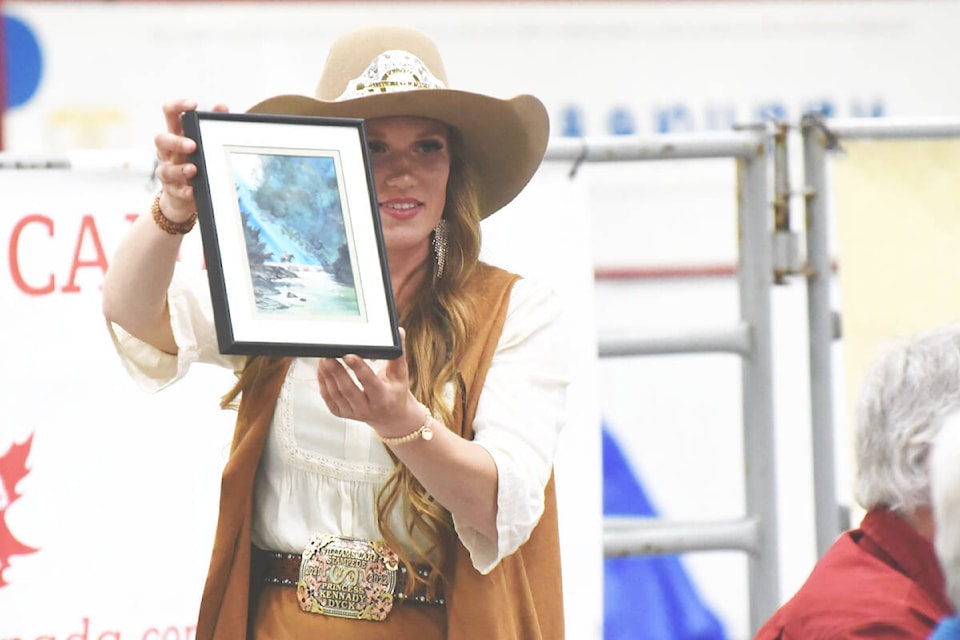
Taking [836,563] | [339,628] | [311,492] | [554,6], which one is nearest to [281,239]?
[311,492]

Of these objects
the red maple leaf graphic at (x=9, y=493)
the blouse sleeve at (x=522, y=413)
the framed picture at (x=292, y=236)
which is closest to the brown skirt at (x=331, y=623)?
the blouse sleeve at (x=522, y=413)

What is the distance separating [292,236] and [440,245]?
440 mm

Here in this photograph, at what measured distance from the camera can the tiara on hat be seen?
2326 millimetres

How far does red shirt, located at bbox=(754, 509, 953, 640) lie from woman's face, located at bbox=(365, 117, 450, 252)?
A: 30.2 inches

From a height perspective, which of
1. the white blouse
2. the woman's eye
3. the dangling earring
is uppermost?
the woman's eye

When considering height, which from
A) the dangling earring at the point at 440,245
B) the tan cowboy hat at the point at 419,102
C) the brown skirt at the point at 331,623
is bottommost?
the brown skirt at the point at 331,623

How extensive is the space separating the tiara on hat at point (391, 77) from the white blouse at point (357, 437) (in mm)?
351

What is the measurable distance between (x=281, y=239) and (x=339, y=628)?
1.91 feet

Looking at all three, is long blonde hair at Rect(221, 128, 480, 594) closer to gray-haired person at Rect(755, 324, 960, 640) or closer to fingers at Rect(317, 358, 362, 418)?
fingers at Rect(317, 358, 362, 418)

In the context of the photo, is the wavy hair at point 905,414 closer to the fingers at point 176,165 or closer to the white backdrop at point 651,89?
the fingers at point 176,165

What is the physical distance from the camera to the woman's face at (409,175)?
2.28 meters

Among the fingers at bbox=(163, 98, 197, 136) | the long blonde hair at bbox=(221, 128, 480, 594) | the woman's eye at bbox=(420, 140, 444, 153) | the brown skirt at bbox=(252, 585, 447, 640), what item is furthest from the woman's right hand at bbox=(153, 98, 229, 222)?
the brown skirt at bbox=(252, 585, 447, 640)

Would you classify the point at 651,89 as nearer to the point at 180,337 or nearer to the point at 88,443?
the point at 88,443

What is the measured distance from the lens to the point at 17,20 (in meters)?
4.97
